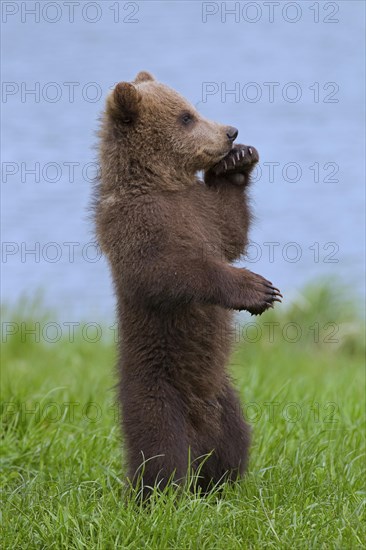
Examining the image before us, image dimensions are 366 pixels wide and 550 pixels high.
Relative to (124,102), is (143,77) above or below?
above

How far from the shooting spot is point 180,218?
454cm

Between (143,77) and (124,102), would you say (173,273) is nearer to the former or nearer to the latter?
(124,102)

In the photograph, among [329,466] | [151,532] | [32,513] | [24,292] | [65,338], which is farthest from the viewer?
[24,292]

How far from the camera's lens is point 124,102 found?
4539 millimetres

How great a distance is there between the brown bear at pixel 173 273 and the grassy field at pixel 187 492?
26 cm

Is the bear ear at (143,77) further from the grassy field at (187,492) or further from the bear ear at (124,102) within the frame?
the grassy field at (187,492)

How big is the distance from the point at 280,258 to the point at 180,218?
28.3ft

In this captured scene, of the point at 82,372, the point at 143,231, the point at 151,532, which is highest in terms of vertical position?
the point at 143,231

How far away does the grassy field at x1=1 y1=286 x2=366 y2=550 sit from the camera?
4.11 meters

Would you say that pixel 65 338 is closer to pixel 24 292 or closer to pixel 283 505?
pixel 24 292

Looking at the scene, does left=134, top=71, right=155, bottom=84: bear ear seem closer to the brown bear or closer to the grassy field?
the brown bear

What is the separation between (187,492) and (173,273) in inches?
35.8

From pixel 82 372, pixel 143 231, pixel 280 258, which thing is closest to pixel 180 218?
pixel 143 231

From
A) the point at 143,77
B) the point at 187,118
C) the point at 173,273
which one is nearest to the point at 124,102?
the point at 187,118
